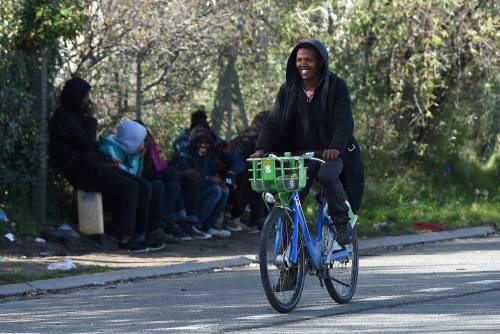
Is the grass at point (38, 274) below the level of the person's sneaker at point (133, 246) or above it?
below

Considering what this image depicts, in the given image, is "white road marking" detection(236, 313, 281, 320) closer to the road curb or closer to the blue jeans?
the road curb

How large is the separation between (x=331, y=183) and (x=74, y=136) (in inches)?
206

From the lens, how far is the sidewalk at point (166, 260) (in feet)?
37.9

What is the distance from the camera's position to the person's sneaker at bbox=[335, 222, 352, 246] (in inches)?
392

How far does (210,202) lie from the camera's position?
1566 cm

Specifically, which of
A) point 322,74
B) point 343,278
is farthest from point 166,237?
point 322,74

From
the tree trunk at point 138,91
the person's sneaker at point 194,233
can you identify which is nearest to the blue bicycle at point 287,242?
the person's sneaker at point 194,233

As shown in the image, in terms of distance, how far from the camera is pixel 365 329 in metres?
8.46

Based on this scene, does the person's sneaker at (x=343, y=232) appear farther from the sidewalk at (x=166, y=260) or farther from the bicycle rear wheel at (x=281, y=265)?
the sidewalk at (x=166, y=260)

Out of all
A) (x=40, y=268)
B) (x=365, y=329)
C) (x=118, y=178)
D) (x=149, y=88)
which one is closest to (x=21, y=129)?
(x=118, y=178)

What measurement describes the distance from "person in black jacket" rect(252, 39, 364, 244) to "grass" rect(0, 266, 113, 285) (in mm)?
2925

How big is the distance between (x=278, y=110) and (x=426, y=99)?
10829 mm

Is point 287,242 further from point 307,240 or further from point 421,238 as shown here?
point 421,238

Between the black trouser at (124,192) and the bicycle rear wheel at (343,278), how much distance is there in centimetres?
439
